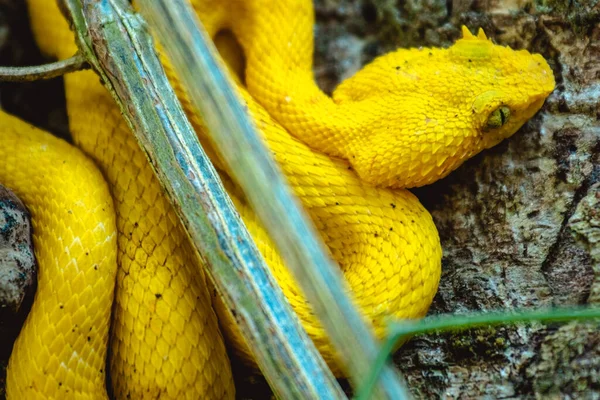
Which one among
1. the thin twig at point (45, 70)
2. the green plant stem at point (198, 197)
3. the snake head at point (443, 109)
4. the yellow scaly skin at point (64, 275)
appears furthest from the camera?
the snake head at point (443, 109)

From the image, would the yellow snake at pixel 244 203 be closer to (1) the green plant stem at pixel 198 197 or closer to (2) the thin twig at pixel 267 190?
(1) the green plant stem at pixel 198 197

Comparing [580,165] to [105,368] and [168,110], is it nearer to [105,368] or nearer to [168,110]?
[168,110]

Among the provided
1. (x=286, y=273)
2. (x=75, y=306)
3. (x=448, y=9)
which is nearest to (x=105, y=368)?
(x=75, y=306)

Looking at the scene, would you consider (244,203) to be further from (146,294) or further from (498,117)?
(498,117)

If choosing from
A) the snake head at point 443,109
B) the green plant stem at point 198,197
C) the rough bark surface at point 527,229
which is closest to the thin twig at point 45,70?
the green plant stem at point 198,197

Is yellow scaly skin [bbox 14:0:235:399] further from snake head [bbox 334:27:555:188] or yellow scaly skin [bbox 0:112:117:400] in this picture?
snake head [bbox 334:27:555:188]

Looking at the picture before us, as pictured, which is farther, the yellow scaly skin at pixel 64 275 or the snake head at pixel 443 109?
the snake head at pixel 443 109
